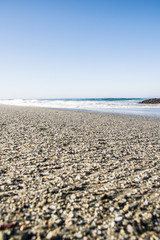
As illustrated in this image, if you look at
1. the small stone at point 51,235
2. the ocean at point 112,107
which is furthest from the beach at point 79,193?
the ocean at point 112,107

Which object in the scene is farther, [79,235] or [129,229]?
[129,229]

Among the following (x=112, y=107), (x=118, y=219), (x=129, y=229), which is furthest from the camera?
(x=112, y=107)

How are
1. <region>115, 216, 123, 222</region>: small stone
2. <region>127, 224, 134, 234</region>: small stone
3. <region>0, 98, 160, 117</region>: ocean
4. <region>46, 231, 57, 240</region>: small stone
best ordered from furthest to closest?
<region>0, 98, 160, 117</region>: ocean
<region>115, 216, 123, 222</region>: small stone
<region>127, 224, 134, 234</region>: small stone
<region>46, 231, 57, 240</region>: small stone

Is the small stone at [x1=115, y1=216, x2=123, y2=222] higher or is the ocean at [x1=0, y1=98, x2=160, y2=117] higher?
the ocean at [x1=0, y1=98, x2=160, y2=117]

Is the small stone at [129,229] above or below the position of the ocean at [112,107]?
below

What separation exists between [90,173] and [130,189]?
1.42 meters

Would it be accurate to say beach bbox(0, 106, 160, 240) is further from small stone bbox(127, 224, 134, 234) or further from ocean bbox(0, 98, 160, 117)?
ocean bbox(0, 98, 160, 117)

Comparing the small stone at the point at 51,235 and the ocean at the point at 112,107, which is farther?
the ocean at the point at 112,107

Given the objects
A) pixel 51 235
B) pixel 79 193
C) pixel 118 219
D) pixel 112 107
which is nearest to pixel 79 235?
pixel 51 235

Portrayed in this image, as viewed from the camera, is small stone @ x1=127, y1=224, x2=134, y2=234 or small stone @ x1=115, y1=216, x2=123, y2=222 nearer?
small stone @ x1=127, y1=224, x2=134, y2=234

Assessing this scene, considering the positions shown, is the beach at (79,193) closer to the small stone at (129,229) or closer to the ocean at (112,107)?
the small stone at (129,229)

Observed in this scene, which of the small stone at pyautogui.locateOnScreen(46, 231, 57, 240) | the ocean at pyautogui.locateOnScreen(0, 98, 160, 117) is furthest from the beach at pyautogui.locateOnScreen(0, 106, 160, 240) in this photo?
the ocean at pyautogui.locateOnScreen(0, 98, 160, 117)

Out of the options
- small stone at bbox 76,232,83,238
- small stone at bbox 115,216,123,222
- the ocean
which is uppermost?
the ocean

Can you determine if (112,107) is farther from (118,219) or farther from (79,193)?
(118,219)
